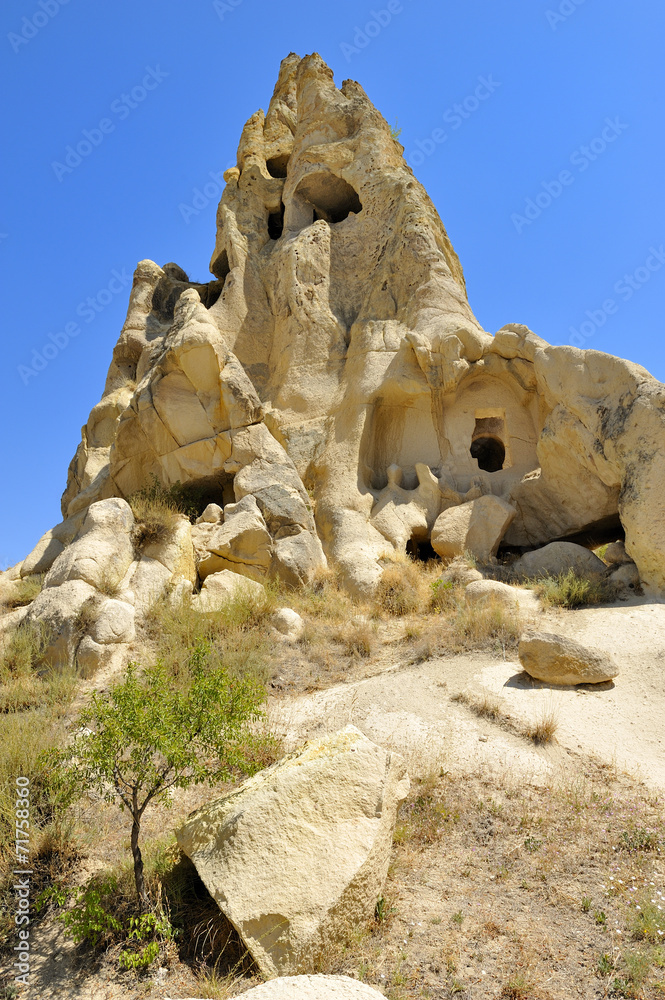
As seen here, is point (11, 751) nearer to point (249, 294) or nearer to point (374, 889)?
point (374, 889)

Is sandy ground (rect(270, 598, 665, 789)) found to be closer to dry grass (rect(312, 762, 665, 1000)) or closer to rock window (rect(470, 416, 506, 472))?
dry grass (rect(312, 762, 665, 1000))

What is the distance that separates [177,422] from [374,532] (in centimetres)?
388

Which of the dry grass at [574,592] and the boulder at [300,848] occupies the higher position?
the dry grass at [574,592]

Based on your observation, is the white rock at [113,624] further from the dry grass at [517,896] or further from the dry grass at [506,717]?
the dry grass at [517,896]

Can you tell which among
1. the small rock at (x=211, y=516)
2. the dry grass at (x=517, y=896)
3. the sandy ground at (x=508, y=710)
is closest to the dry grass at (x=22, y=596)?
the small rock at (x=211, y=516)

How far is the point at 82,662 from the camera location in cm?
714

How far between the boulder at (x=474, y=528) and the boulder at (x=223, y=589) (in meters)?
3.07

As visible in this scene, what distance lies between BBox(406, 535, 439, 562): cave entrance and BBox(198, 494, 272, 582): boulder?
8.10 feet

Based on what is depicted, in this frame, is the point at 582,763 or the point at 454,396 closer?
the point at 582,763

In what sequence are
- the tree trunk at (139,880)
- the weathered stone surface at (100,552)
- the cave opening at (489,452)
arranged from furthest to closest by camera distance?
the cave opening at (489,452) < the weathered stone surface at (100,552) < the tree trunk at (139,880)

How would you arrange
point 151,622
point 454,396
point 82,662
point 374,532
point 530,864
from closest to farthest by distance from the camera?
point 530,864 < point 82,662 < point 151,622 < point 374,532 < point 454,396

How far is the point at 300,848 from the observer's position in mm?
3623

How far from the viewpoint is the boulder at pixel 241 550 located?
9.77m

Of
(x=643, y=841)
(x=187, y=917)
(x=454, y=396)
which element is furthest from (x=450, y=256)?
(x=187, y=917)
